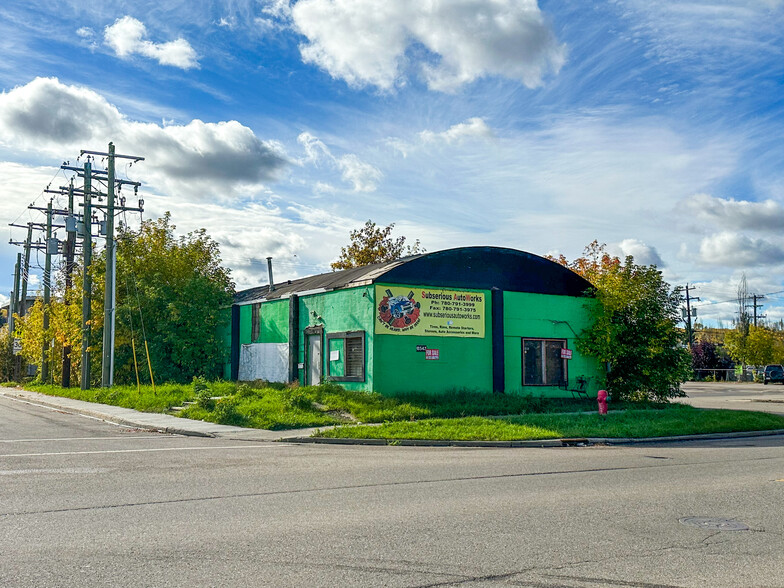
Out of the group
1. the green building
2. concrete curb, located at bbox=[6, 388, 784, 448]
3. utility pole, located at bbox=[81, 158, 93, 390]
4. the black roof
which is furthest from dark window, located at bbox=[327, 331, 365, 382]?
utility pole, located at bbox=[81, 158, 93, 390]

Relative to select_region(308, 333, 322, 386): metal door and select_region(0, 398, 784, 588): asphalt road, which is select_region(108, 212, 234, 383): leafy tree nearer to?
select_region(308, 333, 322, 386): metal door

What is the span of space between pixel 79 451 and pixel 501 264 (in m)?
Result: 15.5

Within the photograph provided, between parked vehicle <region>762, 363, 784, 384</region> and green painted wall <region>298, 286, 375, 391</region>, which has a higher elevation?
green painted wall <region>298, 286, 375, 391</region>

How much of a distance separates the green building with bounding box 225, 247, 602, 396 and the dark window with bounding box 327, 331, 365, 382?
4cm

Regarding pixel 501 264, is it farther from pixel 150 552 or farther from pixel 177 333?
pixel 150 552

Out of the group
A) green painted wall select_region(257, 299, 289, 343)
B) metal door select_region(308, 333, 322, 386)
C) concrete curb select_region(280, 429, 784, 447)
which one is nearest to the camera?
concrete curb select_region(280, 429, 784, 447)

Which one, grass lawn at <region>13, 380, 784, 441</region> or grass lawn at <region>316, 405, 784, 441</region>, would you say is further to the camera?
grass lawn at <region>13, 380, 784, 441</region>

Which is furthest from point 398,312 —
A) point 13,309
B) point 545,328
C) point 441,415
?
point 13,309

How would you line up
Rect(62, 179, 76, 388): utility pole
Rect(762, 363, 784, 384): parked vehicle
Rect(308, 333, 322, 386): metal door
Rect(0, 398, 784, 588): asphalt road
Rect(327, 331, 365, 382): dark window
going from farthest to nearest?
1. Rect(762, 363, 784, 384): parked vehicle
2. Rect(62, 179, 76, 388): utility pole
3. Rect(308, 333, 322, 386): metal door
4. Rect(327, 331, 365, 382): dark window
5. Rect(0, 398, 784, 588): asphalt road

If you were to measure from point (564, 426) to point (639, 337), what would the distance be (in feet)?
30.2

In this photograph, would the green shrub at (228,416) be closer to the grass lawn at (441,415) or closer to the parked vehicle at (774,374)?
the grass lawn at (441,415)

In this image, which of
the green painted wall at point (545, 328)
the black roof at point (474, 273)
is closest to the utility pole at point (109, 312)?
the black roof at point (474, 273)

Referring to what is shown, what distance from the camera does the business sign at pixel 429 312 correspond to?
22353 millimetres

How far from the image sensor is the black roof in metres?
23.1
